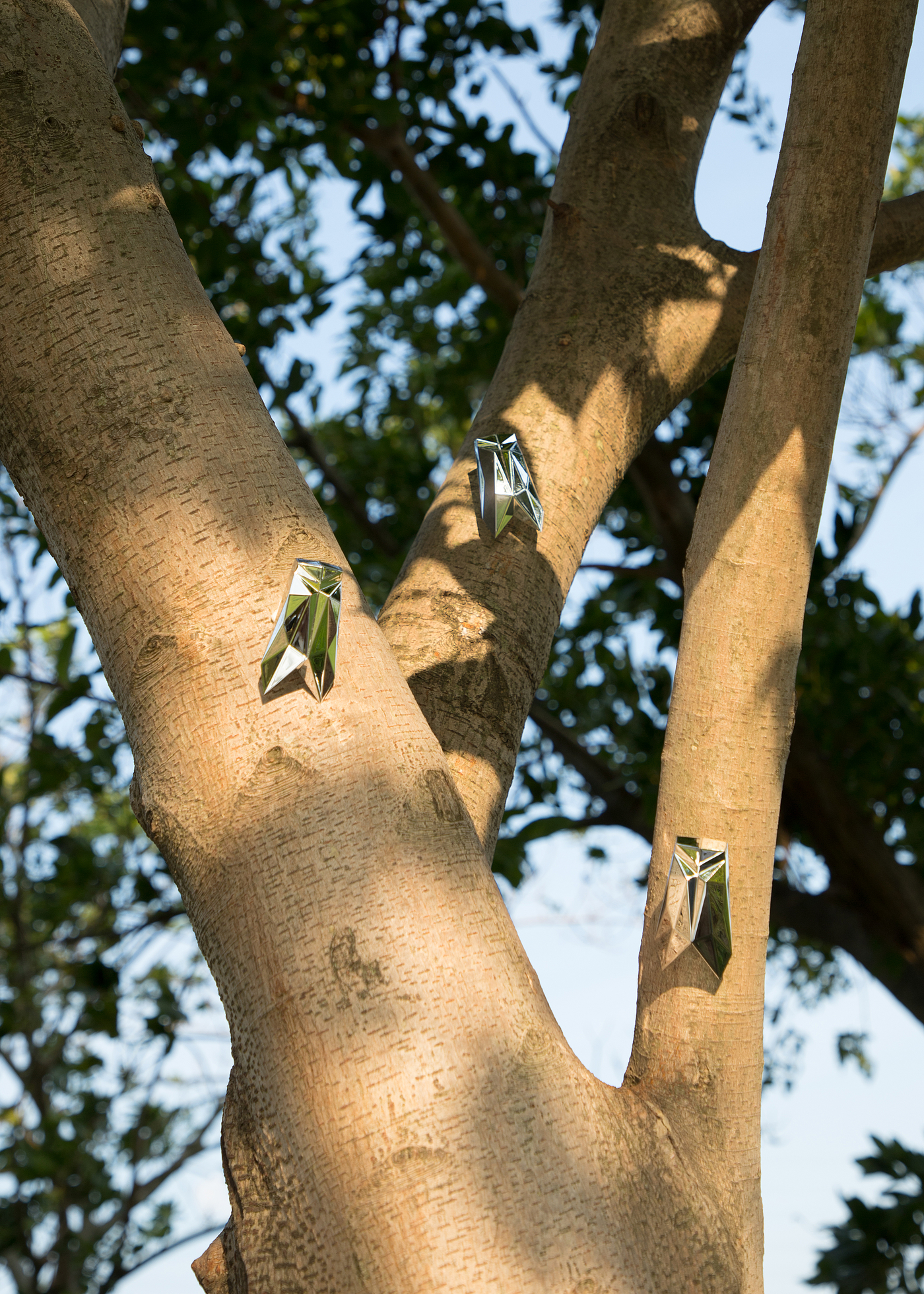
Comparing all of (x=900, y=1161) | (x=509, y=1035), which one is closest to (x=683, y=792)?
(x=509, y=1035)

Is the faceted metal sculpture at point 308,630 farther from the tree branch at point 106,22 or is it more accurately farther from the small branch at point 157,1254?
the small branch at point 157,1254

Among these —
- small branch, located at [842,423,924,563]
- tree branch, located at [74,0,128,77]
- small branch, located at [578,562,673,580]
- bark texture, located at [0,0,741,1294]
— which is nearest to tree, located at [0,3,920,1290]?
bark texture, located at [0,0,741,1294]

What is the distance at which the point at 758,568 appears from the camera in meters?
1.23

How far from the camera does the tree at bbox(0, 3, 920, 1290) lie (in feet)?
2.88

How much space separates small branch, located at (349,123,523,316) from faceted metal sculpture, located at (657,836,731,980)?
2.61 metres

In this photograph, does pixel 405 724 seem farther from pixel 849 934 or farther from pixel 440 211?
pixel 849 934

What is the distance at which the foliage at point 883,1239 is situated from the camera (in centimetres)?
361

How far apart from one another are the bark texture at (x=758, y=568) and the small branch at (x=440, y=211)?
209 cm

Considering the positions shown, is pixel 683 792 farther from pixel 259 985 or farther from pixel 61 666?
pixel 61 666

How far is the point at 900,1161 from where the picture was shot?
375 cm

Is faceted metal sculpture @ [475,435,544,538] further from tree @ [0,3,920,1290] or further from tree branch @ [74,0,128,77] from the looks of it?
tree branch @ [74,0,128,77]

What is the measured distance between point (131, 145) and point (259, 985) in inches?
43.9

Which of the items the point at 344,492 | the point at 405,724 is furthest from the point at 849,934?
the point at 405,724

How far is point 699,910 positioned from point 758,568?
436 mm
